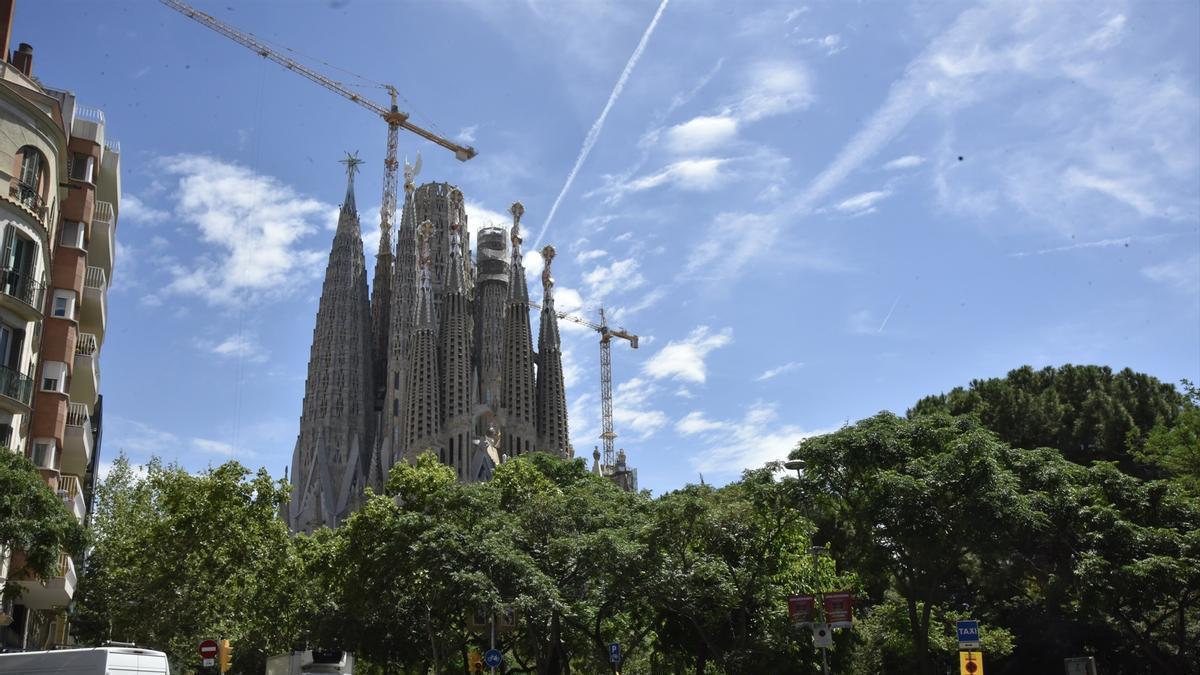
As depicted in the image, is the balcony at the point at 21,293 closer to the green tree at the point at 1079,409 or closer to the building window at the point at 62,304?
the building window at the point at 62,304

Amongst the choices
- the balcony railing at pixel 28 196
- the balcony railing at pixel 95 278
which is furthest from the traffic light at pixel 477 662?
the balcony railing at pixel 28 196

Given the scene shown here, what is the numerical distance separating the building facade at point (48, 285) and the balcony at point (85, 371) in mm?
33

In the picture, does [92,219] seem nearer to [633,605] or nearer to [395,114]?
[633,605]

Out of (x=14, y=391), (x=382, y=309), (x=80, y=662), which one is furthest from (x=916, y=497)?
(x=382, y=309)

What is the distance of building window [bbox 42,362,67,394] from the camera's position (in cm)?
2656

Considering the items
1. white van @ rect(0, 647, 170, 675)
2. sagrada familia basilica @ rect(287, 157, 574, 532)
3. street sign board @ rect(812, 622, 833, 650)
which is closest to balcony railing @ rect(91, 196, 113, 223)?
white van @ rect(0, 647, 170, 675)

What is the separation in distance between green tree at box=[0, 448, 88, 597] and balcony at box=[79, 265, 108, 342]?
10353mm

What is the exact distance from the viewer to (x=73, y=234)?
28156mm

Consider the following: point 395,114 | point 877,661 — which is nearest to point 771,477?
point 877,661

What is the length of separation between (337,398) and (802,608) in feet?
316

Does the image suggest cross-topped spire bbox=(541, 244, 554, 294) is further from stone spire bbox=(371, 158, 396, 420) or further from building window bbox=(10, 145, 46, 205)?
building window bbox=(10, 145, 46, 205)

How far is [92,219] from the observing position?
3005 cm

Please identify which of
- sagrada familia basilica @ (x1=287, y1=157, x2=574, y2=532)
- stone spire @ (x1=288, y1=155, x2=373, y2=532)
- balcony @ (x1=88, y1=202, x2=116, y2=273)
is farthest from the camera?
stone spire @ (x1=288, y1=155, x2=373, y2=532)

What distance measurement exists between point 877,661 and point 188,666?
26.1 metres
